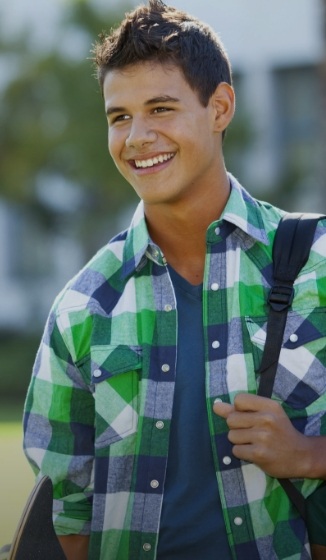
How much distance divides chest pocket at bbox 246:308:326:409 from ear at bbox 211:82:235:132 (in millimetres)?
773

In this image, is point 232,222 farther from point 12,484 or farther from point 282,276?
point 12,484

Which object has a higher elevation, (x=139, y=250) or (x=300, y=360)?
(x=139, y=250)

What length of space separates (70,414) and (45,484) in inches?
19.2

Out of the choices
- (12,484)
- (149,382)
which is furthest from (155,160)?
(12,484)

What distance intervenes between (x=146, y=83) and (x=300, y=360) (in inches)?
40.7

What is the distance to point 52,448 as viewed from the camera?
3750mm

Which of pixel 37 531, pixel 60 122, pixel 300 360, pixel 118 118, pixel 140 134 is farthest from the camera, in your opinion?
pixel 60 122

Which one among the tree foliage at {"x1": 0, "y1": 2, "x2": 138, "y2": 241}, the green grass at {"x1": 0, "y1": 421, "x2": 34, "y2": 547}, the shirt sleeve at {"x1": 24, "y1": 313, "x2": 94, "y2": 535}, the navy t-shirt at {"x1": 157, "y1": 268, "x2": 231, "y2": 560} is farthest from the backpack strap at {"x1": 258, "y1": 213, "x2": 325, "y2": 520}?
the tree foliage at {"x1": 0, "y1": 2, "x2": 138, "y2": 241}

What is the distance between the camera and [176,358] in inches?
143

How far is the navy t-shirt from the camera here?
3512mm

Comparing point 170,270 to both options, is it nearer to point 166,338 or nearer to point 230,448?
point 166,338

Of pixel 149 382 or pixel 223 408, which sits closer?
pixel 223 408

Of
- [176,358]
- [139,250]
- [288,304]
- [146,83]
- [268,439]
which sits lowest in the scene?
[268,439]

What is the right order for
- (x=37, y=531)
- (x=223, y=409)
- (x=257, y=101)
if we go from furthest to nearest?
1. (x=257, y=101)
2. (x=223, y=409)
3. (x=37, y=531)
